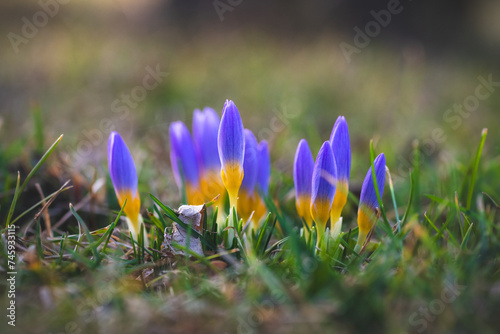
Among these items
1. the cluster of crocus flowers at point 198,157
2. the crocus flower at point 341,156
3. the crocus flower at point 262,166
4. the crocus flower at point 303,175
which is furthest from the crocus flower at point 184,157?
the crocus flower at point 341,156

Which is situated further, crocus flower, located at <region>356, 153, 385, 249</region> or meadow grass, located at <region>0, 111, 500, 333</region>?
crocus flower, located at <region>356, 153, 385, 249</region>

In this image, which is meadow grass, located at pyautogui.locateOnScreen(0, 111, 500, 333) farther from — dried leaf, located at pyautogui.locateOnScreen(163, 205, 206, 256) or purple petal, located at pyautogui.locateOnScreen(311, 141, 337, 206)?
purple petal, located at pyautogui.locateOnScreen(311, 141, 337, 206)

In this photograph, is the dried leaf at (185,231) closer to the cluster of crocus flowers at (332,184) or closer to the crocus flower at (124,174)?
the crocus flower at (124,174)

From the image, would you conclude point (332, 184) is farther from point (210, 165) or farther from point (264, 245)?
point (210, 165)

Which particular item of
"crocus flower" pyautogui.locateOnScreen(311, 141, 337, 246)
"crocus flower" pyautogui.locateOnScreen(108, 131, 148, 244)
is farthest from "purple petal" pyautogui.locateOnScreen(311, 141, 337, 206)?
"crocus flower" pyautogui.locateOnScreen(108, 131, 148, 244)

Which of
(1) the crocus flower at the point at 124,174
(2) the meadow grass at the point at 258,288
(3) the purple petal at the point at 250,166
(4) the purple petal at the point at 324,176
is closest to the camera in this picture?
(2) the meadow grass at the point at 258,288

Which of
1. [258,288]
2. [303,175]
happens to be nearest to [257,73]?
[303,175]

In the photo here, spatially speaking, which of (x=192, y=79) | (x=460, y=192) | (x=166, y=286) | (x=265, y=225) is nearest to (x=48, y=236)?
(x=166, y=286)

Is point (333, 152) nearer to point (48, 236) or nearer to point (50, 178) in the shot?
point (48, 236)
